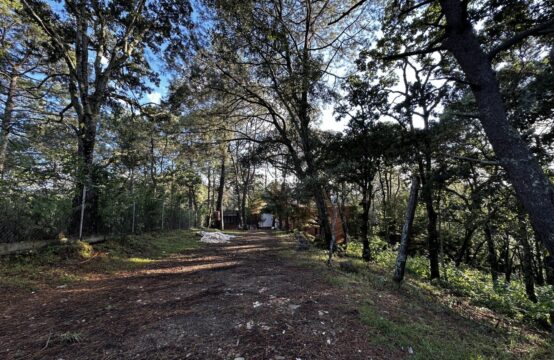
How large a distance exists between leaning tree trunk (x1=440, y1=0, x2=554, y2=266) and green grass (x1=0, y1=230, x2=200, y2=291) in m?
7.03

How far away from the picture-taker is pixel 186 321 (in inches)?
107

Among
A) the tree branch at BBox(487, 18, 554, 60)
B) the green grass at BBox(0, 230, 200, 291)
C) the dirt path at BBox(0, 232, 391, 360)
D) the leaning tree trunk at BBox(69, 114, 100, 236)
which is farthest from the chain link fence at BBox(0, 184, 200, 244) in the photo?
the tree branch at BBox(487, 18, 554, 60)

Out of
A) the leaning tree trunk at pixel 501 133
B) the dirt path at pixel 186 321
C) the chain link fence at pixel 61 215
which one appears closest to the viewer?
the dirt path at pixel 186 321

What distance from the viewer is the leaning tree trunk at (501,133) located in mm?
2873

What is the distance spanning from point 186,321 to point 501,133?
4.65 m

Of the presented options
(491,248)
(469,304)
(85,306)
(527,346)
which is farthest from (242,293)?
(491,248)

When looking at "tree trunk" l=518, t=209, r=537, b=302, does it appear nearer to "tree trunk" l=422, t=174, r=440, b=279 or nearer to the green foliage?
the green foliage

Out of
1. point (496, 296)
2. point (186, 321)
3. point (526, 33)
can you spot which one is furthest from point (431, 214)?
point (186, 321)

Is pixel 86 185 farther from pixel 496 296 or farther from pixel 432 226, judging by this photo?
pixel 496 296

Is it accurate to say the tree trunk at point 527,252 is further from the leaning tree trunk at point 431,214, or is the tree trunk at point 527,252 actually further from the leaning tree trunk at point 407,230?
the leaning tree trunk at point 407,230

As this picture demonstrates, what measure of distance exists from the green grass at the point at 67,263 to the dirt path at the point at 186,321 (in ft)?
1.47

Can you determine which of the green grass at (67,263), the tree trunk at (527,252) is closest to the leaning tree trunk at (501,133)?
the tree trunk at (527,252)

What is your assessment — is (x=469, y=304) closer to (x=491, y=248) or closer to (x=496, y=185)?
(x=496, y=185)

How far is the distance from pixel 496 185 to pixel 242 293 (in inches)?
269
